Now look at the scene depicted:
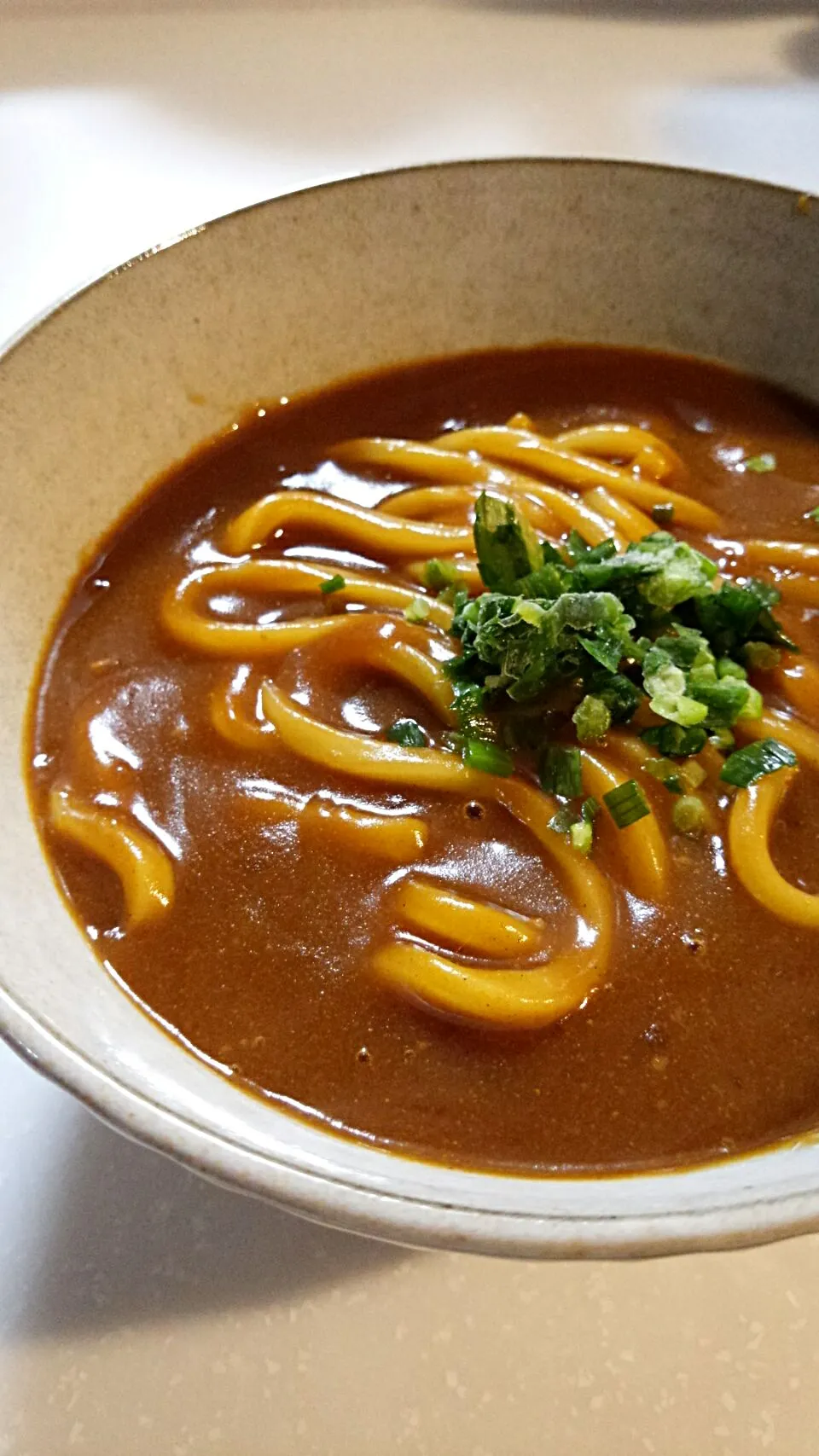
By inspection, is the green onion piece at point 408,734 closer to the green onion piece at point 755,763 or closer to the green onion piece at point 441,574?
Result: the green onion piece at point 441,574

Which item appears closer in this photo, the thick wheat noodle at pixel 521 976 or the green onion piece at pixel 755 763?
the thick wheat noodle at pixel 521 976

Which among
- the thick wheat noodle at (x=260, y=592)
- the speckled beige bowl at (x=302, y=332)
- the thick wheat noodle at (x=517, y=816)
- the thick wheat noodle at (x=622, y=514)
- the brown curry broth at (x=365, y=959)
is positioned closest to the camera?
the speckled beige bowl at (x=302, y=332)

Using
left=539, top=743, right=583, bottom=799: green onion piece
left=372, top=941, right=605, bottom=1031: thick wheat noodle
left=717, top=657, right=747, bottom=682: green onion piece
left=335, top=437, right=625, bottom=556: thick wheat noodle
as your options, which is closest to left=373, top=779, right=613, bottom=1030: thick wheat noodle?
left=372, top=941, right=605, bottom=1031: thick wheat noodle

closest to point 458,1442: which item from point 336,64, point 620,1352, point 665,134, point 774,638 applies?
point 620,1352

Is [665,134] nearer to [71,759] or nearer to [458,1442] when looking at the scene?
[71,759]

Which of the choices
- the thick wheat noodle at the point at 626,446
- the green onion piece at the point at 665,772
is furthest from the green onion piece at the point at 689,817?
the thick wheat noodle at the point at 626,446

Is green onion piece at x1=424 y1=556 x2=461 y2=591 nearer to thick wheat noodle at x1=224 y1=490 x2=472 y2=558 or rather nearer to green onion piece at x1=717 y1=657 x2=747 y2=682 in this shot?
thick wheat noodle at x1=224 y1=490 x2=472 y2=558
